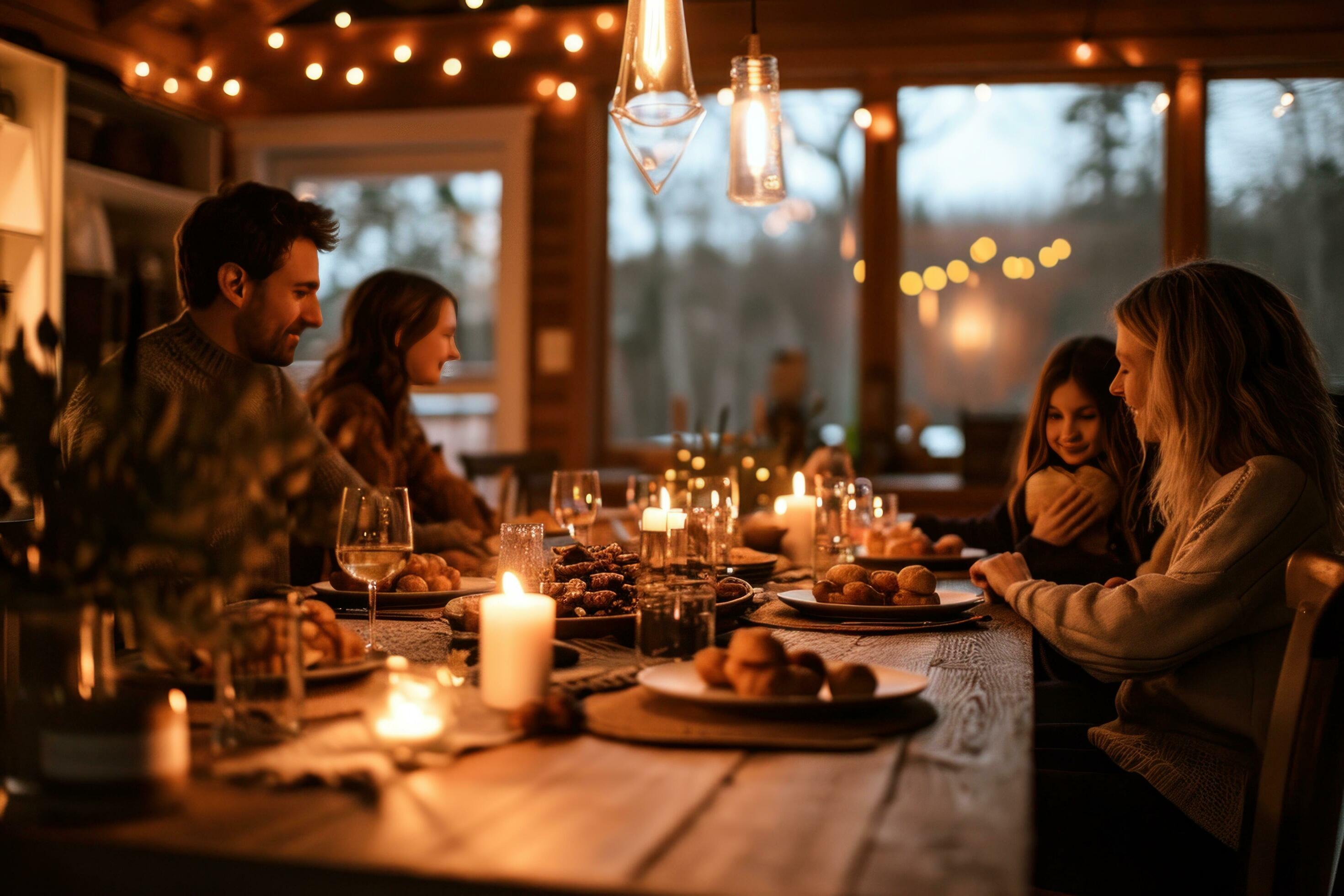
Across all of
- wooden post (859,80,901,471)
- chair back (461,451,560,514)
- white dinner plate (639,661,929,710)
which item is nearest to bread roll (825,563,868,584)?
white dinner plate (639,661,929,710)

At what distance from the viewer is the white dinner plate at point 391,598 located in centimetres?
176

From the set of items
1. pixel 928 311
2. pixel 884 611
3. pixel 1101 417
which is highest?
pixel 928 311

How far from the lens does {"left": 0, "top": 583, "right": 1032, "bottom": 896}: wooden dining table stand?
74 cm

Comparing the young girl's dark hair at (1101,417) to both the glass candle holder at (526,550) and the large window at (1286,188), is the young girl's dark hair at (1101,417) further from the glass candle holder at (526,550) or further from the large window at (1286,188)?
the large window at (1286,188)

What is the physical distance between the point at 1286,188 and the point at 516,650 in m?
4.58

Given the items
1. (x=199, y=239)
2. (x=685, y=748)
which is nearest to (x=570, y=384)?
(x=199, y=239)

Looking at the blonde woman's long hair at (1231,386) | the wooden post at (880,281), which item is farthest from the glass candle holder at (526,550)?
the wooden post at (880,281)

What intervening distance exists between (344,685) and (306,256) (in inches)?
49.4

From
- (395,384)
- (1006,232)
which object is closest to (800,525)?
(395,384)

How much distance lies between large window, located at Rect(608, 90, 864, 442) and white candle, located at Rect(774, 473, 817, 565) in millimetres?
2641

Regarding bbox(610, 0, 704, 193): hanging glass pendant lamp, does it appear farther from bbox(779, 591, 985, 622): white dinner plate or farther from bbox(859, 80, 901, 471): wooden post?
bbox(859, 80, 901, 471): wooden post

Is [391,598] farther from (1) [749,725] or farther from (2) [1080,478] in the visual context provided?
(2) [1080,478]

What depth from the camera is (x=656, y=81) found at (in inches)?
83.7

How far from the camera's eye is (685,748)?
1034 mm
